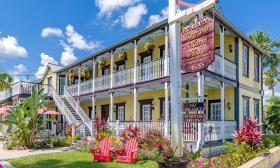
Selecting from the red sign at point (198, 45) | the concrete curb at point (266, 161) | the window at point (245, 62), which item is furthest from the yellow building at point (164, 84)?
the red sign at point (198, 45)

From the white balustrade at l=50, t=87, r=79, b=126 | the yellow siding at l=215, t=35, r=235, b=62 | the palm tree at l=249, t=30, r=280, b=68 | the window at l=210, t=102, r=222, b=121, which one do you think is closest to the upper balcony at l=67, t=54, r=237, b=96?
the yellow siding at l=215, t=35, r=235, b=62

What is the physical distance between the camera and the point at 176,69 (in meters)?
6.47

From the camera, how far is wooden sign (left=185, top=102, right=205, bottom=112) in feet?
20.7

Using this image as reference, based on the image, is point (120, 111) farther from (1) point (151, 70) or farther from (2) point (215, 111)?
(2) point (215, 111)

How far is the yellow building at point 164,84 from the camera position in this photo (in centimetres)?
1470

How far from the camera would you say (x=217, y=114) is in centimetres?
1684

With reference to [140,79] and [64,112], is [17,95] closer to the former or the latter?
[64,112]

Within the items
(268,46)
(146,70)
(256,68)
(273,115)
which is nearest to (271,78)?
(268,46)

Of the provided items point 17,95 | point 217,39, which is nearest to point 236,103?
point 217,39

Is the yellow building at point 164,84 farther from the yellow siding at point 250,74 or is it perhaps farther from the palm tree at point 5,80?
the palm tree at point 5,80

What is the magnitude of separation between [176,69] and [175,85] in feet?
1.22

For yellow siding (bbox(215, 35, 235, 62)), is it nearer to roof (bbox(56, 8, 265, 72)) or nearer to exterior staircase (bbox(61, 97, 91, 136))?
roof (bbox(56, 8, 265, 72))

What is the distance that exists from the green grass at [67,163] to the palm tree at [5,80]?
33.5 metres

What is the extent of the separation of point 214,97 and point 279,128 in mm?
9922
